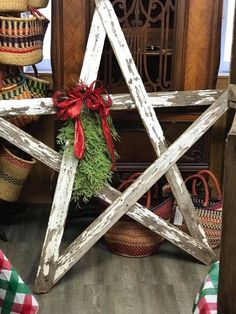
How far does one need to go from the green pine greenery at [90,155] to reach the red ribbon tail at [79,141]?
3 cm

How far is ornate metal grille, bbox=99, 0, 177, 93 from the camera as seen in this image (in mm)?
2158

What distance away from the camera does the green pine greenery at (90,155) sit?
73.9 inches

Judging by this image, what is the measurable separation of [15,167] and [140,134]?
2.05 ft

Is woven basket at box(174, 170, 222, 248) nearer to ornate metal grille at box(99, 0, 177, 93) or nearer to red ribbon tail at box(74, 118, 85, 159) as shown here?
ornate metal grille at box(99, 0, 177, 93)

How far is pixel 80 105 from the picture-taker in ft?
6.06

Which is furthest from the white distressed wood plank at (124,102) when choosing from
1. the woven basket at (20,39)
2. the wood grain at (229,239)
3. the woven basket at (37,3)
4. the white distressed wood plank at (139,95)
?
the wood grain at (229,239)

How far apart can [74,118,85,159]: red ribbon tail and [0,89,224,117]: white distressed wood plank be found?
122mm

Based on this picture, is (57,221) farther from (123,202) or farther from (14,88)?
(14,88)

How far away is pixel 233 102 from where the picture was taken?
1.68 feet

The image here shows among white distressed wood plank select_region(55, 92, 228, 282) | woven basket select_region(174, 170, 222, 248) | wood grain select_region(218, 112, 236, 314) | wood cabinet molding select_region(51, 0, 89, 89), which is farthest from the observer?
woven basket select_region(174, 170, 222, 248)

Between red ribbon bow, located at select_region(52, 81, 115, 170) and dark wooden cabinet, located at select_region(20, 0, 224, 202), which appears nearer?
red ribbon bow, located at select_region(52, 81, 115, 170)

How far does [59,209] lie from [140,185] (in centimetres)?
34

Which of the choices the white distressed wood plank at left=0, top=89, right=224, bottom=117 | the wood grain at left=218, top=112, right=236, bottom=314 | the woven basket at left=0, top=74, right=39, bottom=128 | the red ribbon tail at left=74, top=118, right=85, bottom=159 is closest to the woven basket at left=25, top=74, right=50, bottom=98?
the woven basket at left=0, top=74, right=39, bottom=128

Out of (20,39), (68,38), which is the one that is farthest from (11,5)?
(68,38)
